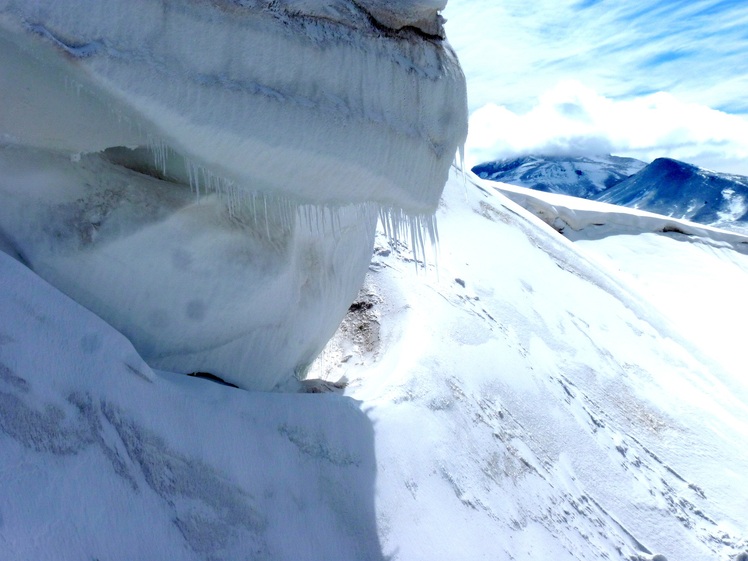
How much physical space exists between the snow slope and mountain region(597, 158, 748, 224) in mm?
35646

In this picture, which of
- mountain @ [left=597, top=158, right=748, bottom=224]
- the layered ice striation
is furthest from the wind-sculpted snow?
mountain @ [left=597, top=158, right=748, bottom=224]

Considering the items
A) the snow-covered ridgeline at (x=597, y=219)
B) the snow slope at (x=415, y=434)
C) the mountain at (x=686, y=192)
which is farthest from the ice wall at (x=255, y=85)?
the mountain at (x=686, y=192)

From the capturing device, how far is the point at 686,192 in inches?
1746

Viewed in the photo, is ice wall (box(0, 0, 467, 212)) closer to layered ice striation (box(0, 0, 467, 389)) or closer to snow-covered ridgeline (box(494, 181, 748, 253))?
layered ice striation (box(0, 0, 467, 389))

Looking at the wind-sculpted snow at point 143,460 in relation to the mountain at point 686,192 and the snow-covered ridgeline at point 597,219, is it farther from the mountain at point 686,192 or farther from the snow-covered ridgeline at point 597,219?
the mountain at point 686,192

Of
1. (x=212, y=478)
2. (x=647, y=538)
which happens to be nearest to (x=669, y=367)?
(x=647, y=538)

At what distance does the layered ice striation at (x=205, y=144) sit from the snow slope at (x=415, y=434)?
14 centimetres

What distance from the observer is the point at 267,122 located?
1462 millimetres

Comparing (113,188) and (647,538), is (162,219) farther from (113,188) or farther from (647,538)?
(647,538)

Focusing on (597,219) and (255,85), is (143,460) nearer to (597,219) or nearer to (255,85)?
(255,85)

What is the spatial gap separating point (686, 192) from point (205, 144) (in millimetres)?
47158

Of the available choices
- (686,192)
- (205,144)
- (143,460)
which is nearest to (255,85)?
(205,144)

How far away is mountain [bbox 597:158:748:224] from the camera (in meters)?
38.8

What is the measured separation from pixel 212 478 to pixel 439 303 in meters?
1.35
